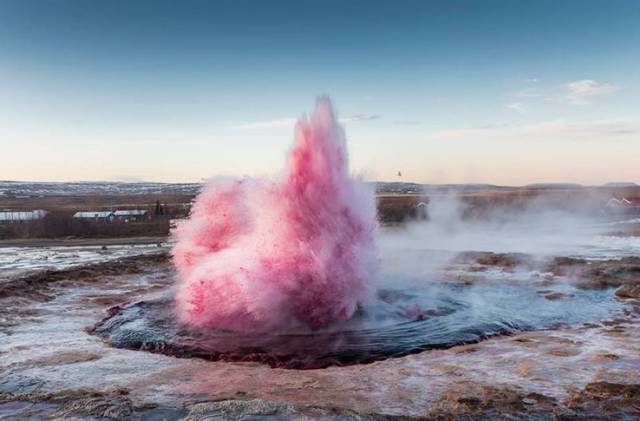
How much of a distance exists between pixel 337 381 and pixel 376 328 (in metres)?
2.90

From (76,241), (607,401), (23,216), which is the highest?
(607,401)

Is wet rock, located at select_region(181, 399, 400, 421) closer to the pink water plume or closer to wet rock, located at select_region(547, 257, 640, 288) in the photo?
the pink water plume

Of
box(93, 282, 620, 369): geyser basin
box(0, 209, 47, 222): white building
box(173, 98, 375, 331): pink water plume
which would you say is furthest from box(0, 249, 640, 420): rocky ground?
box(0, 209, 47, 222): white building

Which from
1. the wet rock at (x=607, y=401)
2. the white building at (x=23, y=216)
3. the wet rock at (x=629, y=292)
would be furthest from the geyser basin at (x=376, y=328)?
the white building at (x=23, y=216)

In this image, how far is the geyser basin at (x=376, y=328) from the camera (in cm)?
859

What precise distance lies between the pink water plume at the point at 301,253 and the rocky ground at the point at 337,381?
1.77m

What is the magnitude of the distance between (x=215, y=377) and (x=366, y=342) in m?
2.68

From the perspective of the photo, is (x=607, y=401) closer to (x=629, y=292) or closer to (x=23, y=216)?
(x=629, y=292)

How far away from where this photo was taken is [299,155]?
388 inches

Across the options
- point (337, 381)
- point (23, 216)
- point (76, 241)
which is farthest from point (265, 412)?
point (23, 216)

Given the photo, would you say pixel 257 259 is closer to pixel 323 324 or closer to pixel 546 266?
pixel 323 324

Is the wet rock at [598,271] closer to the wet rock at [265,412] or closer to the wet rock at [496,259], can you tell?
the wet rock at [496,259]

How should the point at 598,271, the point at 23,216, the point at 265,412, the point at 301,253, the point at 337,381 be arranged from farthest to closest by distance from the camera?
1. the point at 23,216
2. the point at 598,271
3. the point at 301,253
4. the point at 337,381
5. the point at 265,412

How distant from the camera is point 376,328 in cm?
995
